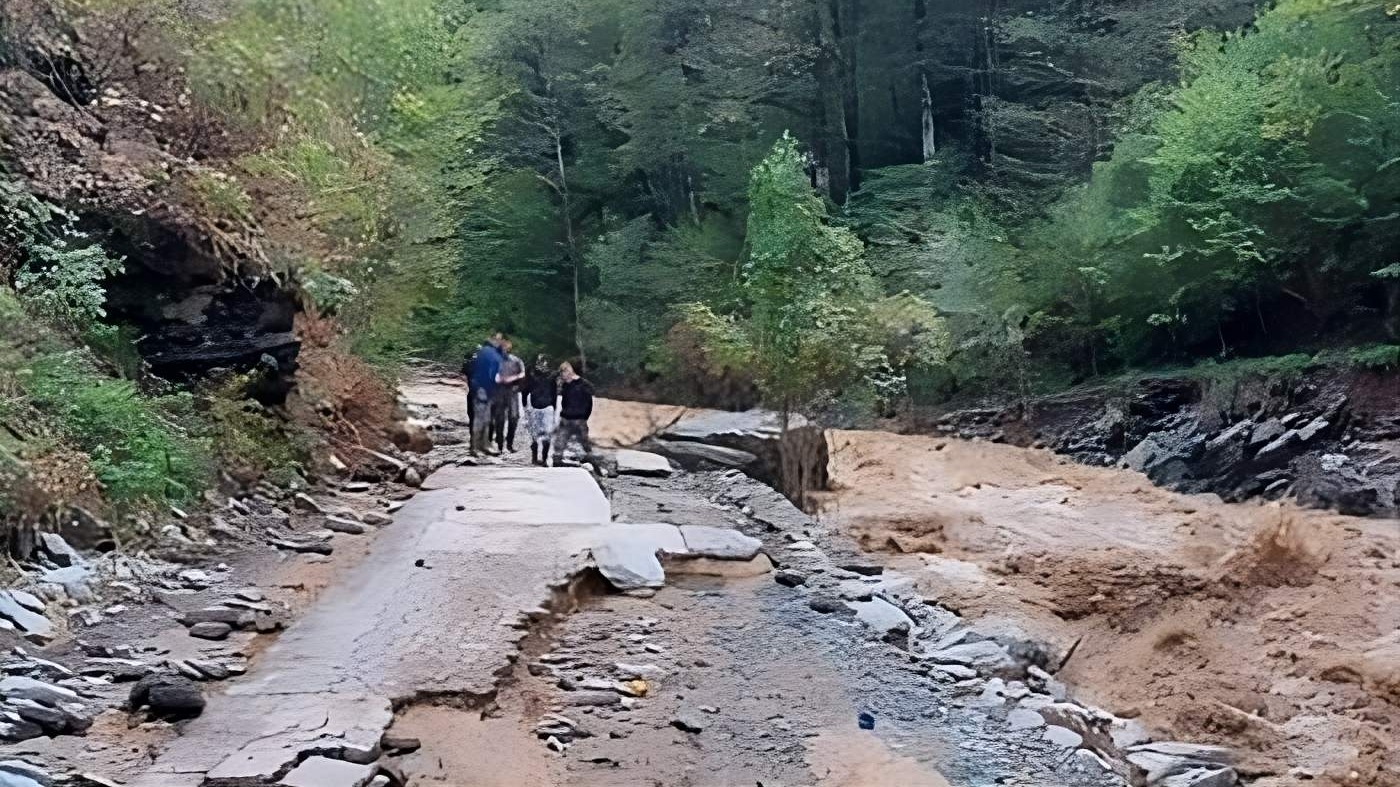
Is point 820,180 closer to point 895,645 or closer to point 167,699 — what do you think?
point 895,645

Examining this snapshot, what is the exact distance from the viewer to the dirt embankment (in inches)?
184

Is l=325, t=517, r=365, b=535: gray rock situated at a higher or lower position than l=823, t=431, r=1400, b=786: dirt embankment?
higher

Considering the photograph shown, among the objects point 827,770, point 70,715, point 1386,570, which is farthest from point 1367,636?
point 70,715

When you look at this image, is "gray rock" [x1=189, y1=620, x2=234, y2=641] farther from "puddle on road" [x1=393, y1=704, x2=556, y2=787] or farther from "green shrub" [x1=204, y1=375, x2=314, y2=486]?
"green shrub" [x1=204, y1=375, x2=314, y2=486]

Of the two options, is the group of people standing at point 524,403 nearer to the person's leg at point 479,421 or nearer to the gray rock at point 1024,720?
the person's leg at point 479,421

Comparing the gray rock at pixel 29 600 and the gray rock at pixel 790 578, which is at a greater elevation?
the gray rock at pixel 29 600

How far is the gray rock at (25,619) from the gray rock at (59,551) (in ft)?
1.50

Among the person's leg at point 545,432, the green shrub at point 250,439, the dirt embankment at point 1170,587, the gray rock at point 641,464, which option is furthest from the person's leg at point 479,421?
the dirt embankment at point 1170,587

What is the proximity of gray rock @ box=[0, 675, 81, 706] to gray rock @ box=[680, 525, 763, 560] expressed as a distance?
3.18 m

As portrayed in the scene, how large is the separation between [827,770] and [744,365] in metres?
5.34

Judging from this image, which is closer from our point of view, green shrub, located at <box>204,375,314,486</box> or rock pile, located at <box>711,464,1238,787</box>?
rock pile, located at <box>711,464,1238,787</box>

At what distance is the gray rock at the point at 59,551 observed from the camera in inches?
188

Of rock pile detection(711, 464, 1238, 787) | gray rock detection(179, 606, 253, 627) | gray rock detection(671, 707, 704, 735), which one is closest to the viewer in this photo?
gray rock detection(671, 707, 704, 735)

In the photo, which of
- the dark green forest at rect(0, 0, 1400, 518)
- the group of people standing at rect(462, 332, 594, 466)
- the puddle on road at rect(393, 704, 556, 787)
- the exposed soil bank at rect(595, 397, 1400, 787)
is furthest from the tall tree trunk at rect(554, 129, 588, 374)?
the puddle on road at rect(393, 704, 556, 787)
